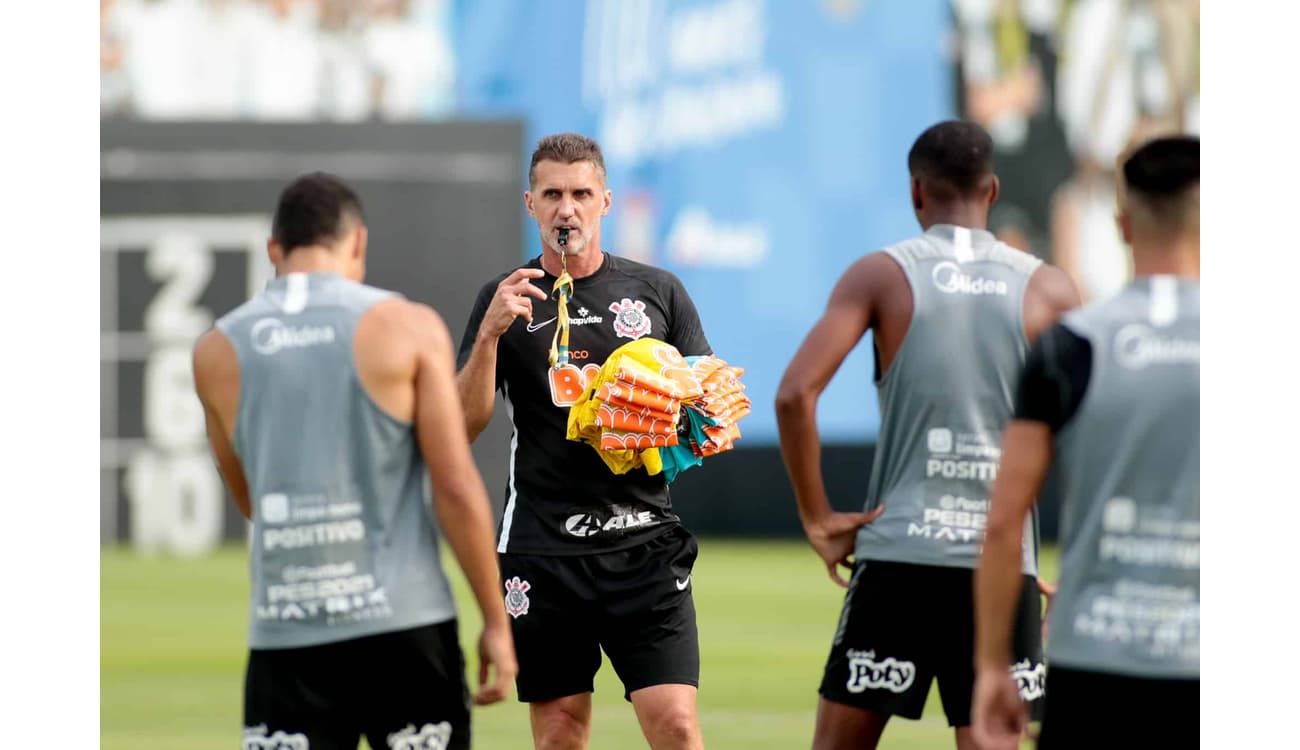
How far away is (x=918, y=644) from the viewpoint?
18.0 feet

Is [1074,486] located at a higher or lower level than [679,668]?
higher

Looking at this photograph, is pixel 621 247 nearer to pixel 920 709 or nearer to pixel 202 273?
pixel 202 273

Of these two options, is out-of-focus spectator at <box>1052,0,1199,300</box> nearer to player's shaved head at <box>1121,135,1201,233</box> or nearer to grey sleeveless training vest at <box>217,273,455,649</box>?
player's shaved head at <box>1121,135,1201,233</box>

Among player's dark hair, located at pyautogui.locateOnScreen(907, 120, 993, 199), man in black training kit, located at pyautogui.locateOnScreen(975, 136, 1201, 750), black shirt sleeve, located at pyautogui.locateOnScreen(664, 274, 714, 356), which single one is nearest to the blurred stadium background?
black shirt sleeve, located at pyautogui.locateOnScreen(664, 274, 714, 356)

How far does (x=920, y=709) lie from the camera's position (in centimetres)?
546

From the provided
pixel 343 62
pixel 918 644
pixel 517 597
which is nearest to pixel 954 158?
pixel 918 644

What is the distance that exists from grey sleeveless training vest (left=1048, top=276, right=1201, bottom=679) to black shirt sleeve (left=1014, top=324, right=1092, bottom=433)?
19 mm

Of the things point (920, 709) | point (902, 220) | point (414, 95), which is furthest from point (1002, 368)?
point (414, 95)

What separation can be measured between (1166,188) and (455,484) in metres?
1.78

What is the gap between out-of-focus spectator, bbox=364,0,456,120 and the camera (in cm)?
2114

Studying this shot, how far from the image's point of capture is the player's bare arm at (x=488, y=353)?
5895 mm

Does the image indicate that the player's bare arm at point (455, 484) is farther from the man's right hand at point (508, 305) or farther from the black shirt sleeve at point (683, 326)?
the black shirt sleeve at point (683, 326)

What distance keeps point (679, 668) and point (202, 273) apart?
580 inches
